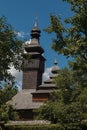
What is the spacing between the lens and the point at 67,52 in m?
28.0

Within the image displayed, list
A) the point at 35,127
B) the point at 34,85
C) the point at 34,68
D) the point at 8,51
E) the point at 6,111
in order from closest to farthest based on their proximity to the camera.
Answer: the point at 8,51 < the point at 6,111 < the point at 35,127 < the point at 34,85 < the point at 34,68

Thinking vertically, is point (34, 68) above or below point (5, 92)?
above

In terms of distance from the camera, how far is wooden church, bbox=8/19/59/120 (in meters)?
83.1


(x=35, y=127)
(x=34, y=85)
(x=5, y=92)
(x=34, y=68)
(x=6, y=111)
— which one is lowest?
(x=35, y=127)

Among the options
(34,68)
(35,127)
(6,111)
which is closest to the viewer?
(6,111)

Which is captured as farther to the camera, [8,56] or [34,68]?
[34,68]

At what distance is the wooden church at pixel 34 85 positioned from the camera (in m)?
83.1

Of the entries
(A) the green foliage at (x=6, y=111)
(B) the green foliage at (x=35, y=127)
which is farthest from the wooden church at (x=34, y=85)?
(A) the green foliage at (x=6, y=111)

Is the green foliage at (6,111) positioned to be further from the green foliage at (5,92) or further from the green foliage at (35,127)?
the green foliage at (5,92)

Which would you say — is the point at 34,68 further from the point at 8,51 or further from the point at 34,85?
the point at 8,51

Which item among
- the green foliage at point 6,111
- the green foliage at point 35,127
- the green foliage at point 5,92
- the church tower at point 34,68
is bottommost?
the green foliage at point 35,127

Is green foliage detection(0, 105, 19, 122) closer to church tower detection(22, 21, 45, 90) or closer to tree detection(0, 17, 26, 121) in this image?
tree detection(0, 17, 26, 121)

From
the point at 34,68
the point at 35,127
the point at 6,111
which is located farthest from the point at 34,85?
the point at 6,111

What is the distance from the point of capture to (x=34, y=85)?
96438 mm
